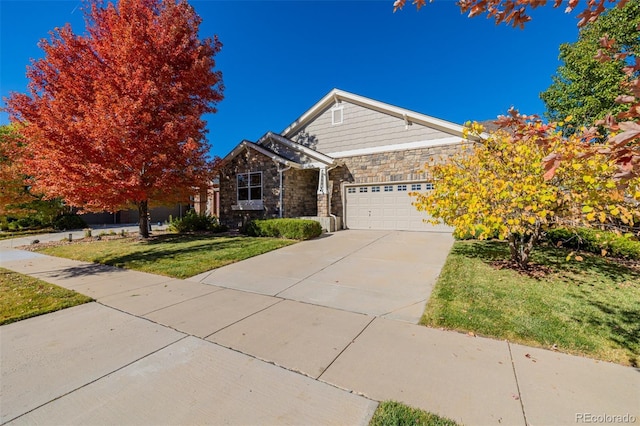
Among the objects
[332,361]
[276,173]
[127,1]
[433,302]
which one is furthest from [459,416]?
[127,1]

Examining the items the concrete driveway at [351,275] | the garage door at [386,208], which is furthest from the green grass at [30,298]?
the garage door at [386,208]

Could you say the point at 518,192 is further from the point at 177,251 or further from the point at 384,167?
the point at 177,251

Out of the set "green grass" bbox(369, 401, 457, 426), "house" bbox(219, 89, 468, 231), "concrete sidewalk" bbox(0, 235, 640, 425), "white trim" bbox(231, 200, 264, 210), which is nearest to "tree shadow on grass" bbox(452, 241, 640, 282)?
"house" bbox(219, 89, 468, 231)

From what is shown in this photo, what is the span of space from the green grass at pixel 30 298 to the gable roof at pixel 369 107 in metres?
12.0

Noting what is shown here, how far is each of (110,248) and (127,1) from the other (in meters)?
8.54

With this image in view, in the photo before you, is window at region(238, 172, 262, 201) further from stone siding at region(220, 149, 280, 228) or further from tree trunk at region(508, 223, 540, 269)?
tree trunk at region(508, 223, 540, 269)

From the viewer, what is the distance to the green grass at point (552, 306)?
328 cm

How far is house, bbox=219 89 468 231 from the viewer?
12180 mm

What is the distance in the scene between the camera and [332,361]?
294cm

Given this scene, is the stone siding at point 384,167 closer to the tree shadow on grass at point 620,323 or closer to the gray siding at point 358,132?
the gray siding at point 358,132

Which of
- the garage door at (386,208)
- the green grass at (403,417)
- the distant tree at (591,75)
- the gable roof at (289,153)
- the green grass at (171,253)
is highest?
the distant tree at (591,75)

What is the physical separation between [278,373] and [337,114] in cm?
1312

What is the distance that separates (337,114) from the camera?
14.2 metres
